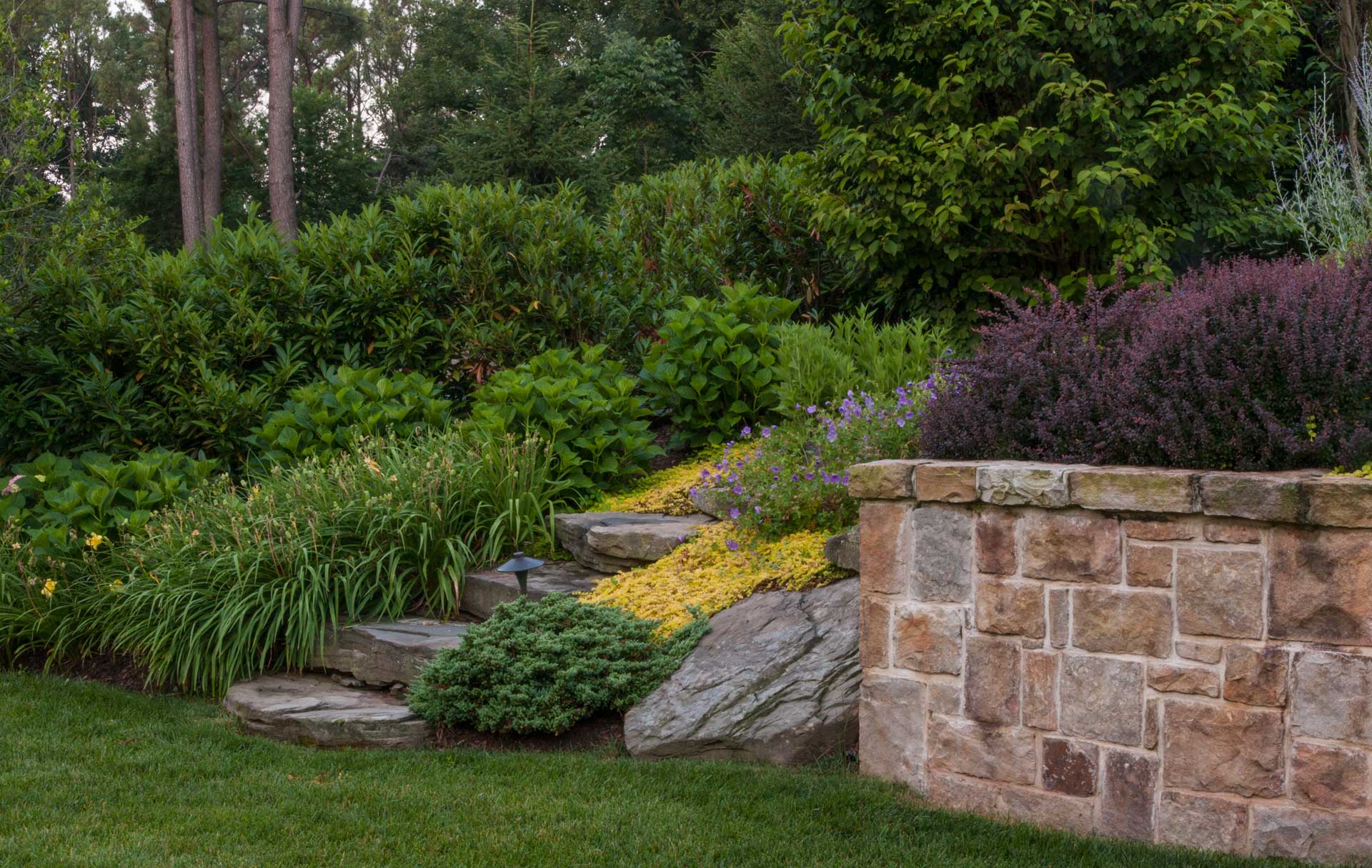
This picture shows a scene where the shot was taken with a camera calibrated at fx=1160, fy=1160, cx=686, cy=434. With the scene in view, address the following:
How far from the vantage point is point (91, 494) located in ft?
20.8

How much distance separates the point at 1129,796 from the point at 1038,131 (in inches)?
152

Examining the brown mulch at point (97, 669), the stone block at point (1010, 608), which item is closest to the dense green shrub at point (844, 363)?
the stone block at point (1010, 608)

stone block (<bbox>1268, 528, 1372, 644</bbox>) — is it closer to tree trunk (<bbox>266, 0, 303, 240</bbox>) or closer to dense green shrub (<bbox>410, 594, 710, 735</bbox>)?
dense green shrub (<bbox>410, 594, 710, 735</bbox>)

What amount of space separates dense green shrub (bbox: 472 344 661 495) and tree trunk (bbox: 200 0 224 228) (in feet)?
56.6

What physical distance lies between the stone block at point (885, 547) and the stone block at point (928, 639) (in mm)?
102

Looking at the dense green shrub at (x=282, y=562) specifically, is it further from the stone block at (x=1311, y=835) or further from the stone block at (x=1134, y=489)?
the stone block at (x=1311, y=835)

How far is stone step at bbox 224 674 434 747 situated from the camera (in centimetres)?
482

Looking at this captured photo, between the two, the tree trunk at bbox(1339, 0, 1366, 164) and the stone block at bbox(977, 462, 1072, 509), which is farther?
the tree trunk at bbox(1339, 0, 1366, 164)

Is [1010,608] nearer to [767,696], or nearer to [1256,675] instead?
[1256,675]

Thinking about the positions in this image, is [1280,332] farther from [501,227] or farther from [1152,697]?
[501,227]

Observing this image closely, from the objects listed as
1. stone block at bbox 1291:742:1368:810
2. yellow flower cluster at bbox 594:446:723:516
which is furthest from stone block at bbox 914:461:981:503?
yellow flower cluster at bbox 594:446:723:516

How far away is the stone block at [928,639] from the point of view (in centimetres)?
400

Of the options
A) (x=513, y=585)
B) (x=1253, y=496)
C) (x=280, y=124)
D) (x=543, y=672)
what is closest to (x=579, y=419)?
(x=513, y=585)

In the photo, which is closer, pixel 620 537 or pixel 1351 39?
pixel 620 537
